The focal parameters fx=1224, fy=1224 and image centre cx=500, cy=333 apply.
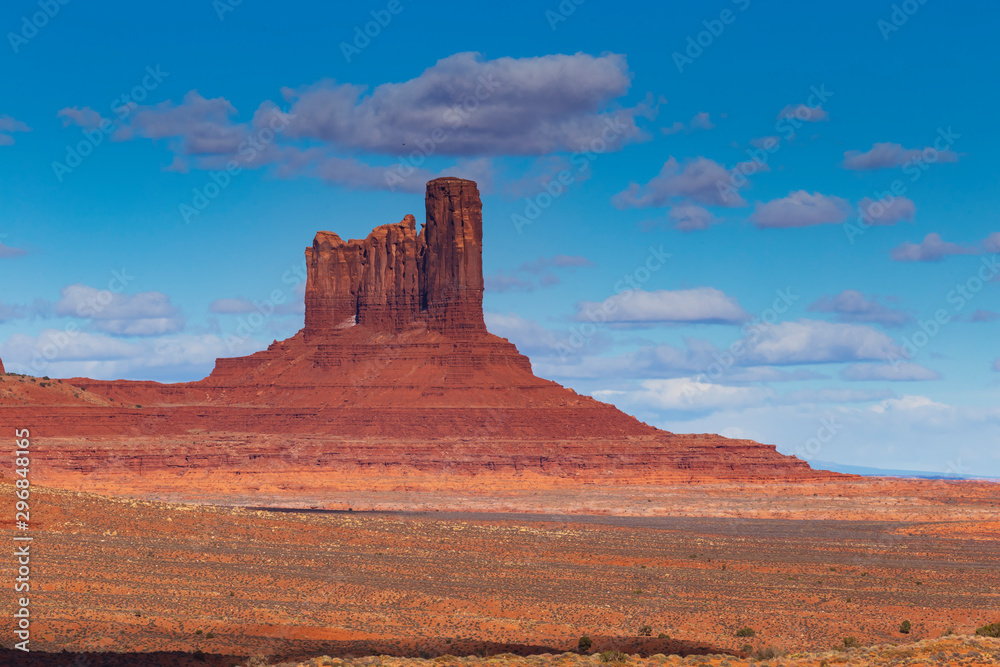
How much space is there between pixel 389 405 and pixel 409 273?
1096 inches

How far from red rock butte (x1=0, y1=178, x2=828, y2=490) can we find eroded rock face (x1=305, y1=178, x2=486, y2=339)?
0.58 feet

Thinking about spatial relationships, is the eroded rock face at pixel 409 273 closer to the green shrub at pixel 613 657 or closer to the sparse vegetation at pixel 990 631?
the sparse vegetation at pixel 990 631

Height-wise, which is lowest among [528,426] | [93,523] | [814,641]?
[814,641]

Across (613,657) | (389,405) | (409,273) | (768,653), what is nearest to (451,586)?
(768,653)

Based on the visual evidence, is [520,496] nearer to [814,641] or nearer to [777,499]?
[777,499]

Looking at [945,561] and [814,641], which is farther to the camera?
[945,561]

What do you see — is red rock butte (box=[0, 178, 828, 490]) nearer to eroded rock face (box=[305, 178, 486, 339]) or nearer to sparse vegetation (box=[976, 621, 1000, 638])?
eroded rock face (box=[305, 178, 486, 339])

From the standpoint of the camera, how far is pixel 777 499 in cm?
9438

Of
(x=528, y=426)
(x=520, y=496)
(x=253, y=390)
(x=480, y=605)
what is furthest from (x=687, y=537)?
(x=253, y=390)

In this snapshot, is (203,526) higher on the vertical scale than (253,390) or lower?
lower

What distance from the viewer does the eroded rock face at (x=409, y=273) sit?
139750 mm

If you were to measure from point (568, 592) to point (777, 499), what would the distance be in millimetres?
60840

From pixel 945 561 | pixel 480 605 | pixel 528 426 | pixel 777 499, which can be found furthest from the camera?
pixel 528 426

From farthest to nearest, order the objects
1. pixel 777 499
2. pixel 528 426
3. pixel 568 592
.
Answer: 1. pixel 528 426
2. pixel 777 499
3. pixel 568 592
